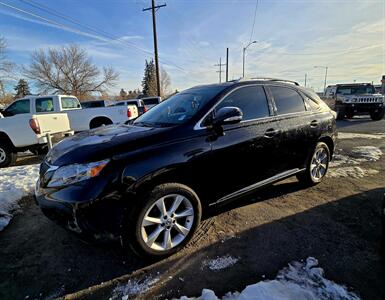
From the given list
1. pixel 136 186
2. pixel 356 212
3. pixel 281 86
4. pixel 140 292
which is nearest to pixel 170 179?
pixel 136 186

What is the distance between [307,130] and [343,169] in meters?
2.05

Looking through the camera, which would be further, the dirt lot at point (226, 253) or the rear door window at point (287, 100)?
the rear door window at point (287, 100)

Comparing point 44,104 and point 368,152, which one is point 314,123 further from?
point 44,104

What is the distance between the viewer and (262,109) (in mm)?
3324

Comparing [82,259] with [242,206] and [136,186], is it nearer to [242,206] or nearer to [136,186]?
[136,186]

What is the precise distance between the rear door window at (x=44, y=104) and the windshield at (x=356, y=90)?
15.7 m

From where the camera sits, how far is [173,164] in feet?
7.91

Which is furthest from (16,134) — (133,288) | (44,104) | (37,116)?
(133,288)

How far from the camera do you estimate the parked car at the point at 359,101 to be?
13.4 metres

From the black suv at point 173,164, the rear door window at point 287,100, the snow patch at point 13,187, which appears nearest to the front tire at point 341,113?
the rear door window at point 287,100

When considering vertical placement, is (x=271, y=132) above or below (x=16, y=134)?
above

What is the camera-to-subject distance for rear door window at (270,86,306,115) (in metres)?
3.56

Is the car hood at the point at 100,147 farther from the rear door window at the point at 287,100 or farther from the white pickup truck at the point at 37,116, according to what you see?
the white pickup truck at the point at 37,116

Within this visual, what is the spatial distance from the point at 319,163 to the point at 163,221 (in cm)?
317
